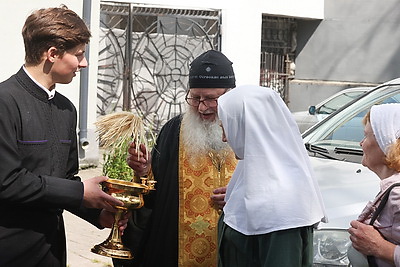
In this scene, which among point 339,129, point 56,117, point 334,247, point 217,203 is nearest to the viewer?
point 56,117

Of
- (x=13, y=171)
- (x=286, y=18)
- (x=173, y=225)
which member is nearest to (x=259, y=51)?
(x=286, y=18)

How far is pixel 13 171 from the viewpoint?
293 cm

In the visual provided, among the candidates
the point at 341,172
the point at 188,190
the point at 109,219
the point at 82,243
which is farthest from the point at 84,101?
the point at 109,219

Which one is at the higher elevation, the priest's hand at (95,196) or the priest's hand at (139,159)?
the priest's hand at (139,159)

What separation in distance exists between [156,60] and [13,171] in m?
12.7

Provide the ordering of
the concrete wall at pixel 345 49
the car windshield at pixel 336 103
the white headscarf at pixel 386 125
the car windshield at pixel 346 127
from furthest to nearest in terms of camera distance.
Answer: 1. the concrete wall at pixel 345 49
2. the car windshield at pixel 336 103
3. the car windshield at pixel 346 127
4. the white headscarf at pixel 386 125

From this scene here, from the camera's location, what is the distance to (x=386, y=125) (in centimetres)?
314

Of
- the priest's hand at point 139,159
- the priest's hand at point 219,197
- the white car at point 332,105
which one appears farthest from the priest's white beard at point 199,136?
the white car at point 332,105

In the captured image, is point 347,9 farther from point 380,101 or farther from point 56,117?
point 56,117

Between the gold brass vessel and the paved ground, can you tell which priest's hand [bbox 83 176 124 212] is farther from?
the paved ground

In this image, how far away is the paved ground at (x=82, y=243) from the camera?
6.86m

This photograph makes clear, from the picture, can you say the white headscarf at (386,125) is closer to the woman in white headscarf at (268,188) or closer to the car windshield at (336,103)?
the woman in white headscarf at (268,188)

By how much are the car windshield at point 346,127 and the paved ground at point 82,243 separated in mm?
2471

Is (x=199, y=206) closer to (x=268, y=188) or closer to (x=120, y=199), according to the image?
Answer: (x=120, y=199)
